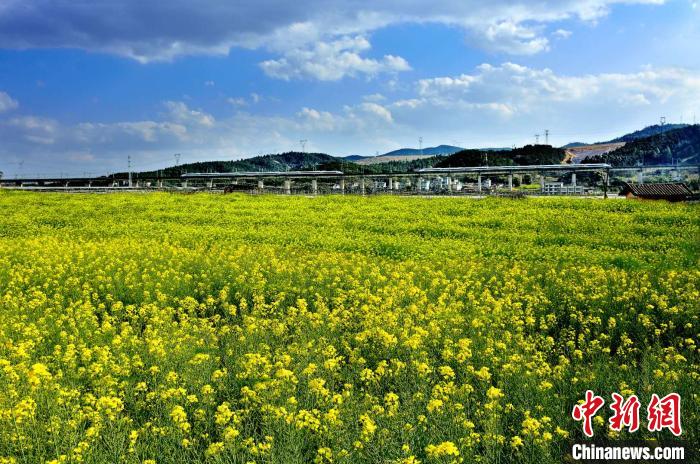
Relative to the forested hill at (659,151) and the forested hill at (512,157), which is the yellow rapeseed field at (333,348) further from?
the forested hill at (659,151)

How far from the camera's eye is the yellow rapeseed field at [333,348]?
220 inches

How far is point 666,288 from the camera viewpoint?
11.2 metres

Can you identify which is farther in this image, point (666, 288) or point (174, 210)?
point (174, 210)

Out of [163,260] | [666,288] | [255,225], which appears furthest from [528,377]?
[255,225]

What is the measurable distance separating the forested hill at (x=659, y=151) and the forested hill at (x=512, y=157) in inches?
490

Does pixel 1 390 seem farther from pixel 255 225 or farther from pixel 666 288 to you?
pixel 255 225

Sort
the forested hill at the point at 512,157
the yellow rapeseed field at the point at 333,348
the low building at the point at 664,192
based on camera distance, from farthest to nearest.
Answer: the forested hill at the point at 512,157 < the low building at the point at 664,192 < the yellow rapeseed field at the point at 333,348

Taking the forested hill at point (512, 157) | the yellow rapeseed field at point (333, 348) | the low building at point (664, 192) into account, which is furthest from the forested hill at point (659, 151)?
the yellow rapeseed field at point (333, 348)

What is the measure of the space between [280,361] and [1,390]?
132 inches

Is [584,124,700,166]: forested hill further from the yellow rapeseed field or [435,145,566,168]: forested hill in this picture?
the yellow rapeseed field

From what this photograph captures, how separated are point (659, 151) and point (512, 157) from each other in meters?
41.9

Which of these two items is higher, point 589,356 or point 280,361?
point 280,361

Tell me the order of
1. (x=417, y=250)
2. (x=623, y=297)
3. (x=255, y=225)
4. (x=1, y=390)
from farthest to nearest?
1. (x=255, y=225)
2. (x=417, y=250)
3. (x=623, y=297)
4. (x=1, y=390)

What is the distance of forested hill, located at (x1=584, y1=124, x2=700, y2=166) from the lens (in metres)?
156
